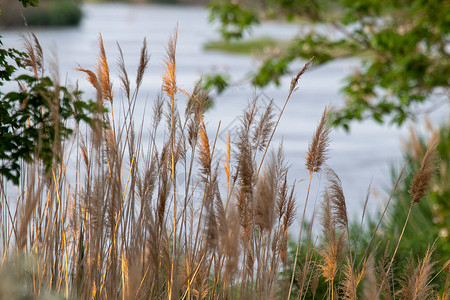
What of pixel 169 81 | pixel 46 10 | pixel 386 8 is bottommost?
pixel 169 81

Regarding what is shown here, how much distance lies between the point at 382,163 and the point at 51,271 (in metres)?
6.99

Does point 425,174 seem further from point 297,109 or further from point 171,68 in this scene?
point 297,109

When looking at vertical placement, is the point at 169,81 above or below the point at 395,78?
below

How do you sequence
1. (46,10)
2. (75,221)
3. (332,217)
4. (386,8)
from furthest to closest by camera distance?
1. (46,10)
2. (386,8)
3. (75,221)
4. (332,217)

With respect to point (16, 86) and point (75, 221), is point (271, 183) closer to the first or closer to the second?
point (75, 221)

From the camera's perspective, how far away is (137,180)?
1.56 metres

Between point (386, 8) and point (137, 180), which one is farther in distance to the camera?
point (386, 8)

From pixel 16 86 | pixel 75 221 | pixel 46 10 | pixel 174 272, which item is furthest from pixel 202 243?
pixel 46 10

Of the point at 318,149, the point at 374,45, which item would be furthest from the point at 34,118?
the point at 374,45

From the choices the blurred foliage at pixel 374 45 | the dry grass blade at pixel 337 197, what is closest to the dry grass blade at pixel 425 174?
the dry grass blade at pixel 337 197

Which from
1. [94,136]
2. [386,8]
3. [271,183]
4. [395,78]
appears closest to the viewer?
[271,183]

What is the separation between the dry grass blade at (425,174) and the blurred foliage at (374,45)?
229 cm

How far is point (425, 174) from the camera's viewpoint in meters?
1.56

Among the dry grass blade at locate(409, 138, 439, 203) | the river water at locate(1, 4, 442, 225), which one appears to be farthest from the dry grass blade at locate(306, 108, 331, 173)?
the river water at locate(1, 4, 442, 225)
